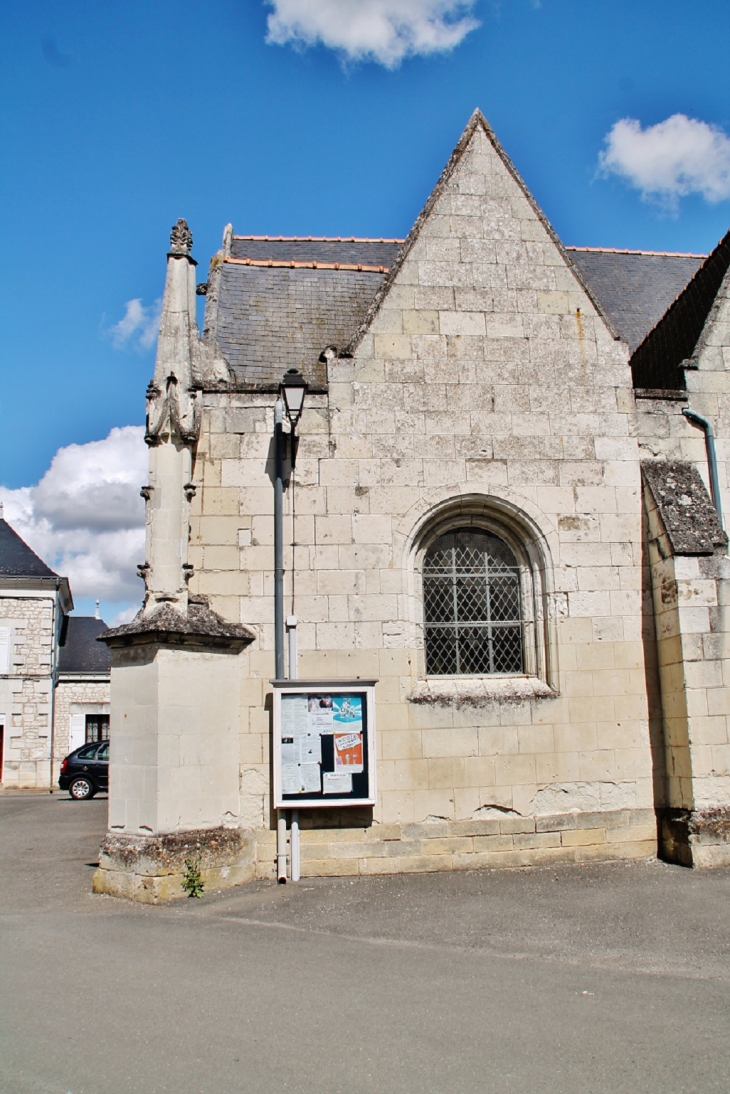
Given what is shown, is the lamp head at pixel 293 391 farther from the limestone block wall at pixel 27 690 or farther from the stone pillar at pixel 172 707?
the limestone block wall at pixel 27 690

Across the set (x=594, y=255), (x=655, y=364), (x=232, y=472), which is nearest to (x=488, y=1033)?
(x=232, y=472)

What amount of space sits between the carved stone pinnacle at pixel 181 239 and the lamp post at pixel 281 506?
1.73 m

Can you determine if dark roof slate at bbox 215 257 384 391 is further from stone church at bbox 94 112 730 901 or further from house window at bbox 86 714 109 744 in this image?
house window at bbox 86 714 109 744

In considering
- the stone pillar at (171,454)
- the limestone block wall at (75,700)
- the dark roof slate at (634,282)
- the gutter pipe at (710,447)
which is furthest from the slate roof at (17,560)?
the gutter pipe at (710,447)

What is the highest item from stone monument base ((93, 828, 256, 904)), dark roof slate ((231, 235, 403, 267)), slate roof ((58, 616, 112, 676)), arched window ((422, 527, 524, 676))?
dark roof slate ((231, 235, 403, 267))

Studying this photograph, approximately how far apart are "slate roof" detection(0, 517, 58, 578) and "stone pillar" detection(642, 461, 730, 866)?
22267 mm

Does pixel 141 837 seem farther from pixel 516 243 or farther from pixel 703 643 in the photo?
pixel 516 243

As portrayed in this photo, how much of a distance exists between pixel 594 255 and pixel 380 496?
294 inches

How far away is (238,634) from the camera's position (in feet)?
26.6

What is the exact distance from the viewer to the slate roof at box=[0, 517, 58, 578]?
88.6ft

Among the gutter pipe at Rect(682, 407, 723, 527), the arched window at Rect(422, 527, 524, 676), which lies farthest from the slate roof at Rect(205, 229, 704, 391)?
the arched window at Rect(422, 527, 524, 676)

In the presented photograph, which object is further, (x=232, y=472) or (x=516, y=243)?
(x=516, y=243)

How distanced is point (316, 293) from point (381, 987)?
338 inches

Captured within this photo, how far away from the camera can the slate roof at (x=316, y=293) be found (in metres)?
10.2
